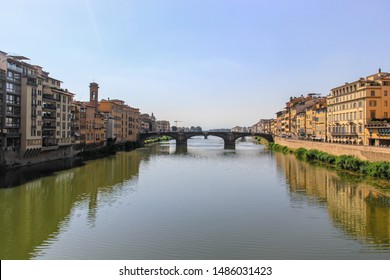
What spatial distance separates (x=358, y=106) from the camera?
47.0 metres

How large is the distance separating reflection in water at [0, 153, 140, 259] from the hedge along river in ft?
0.16

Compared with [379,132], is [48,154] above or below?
below

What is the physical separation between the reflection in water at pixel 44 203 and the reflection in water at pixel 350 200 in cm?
1292

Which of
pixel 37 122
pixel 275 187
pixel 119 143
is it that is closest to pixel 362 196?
pixel 275 187

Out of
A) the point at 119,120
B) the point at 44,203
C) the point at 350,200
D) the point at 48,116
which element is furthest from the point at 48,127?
the point at 119,120

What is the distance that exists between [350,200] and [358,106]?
86.3ft

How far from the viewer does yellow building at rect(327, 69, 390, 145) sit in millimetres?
44438

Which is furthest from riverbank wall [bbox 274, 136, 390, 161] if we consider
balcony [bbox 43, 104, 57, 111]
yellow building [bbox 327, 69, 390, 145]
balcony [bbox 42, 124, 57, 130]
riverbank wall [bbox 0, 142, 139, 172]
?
balcony [bbox 43, 104, 57, 111]

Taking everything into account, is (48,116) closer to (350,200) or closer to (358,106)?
(350,200)

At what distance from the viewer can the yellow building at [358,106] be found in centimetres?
4444

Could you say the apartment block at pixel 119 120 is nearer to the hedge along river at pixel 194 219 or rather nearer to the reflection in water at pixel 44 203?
the reflection in water at pixel 44 203

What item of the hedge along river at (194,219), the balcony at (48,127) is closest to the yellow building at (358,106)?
the hedge along river at (194,219)

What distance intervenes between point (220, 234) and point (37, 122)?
3214cm

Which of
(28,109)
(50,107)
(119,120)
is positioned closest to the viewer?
(28,109)
